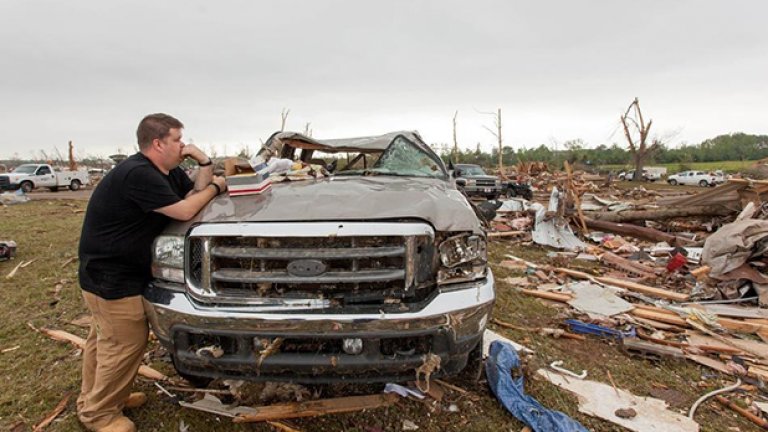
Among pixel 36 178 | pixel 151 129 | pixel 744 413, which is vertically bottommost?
pixel 744 413

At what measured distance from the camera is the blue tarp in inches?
97.2

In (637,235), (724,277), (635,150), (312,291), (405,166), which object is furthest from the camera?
(635,150)

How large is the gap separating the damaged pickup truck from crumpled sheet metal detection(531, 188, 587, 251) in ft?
22.3

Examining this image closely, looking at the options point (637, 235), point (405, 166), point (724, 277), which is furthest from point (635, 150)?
point (405, 166)

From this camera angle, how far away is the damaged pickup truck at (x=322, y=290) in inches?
77.7

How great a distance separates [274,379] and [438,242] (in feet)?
3.66

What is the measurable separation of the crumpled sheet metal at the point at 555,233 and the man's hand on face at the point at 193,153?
294 inches

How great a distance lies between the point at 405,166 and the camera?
13.1ft

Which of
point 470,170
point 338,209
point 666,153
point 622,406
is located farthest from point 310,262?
point 666,153

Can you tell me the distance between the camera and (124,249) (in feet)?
7.16

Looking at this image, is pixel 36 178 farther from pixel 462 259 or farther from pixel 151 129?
pixel 462 259

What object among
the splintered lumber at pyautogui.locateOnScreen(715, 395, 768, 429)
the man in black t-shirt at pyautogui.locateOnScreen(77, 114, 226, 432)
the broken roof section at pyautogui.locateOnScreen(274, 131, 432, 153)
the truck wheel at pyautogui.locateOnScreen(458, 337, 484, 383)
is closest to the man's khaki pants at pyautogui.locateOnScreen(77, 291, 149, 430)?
the man in black t-shirt at pyautogui.locateOnScreen(77, 114, 226, 432)

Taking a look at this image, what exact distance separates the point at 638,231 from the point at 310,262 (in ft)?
30.5

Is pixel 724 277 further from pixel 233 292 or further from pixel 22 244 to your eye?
pixel 22 244
